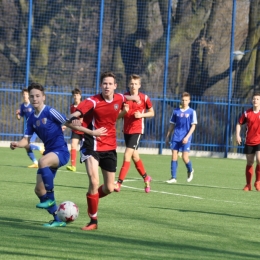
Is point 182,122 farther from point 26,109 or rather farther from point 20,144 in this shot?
point 20,144

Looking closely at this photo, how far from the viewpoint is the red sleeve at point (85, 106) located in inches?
358

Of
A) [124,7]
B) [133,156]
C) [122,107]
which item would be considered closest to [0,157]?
[133,156]

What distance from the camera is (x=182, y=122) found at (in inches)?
664

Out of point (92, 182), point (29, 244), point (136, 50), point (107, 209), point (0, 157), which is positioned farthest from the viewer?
point (136, 50)

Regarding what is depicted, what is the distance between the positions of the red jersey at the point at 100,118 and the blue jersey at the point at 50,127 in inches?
14.5

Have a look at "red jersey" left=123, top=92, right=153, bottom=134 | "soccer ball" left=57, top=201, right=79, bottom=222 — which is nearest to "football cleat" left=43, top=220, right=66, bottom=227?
"soccer ball" left=57, top=201, right=79, bottom=222

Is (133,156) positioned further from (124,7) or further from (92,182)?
(124,7)

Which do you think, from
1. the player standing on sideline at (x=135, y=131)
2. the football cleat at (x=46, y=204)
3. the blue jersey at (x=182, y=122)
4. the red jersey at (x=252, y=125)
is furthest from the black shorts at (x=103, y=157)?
the blue jersey at (x=182, y=122)

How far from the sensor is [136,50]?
98.3 ft

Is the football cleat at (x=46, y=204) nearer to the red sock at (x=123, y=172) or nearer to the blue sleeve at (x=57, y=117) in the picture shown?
the blue sleeve at (x=57, y=117)

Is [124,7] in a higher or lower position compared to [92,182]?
higher

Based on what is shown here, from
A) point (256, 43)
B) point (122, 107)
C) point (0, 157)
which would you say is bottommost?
point (0, 157)

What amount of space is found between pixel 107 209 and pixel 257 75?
21212 mm

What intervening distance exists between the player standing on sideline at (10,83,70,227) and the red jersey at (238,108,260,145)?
6543 millimetres
